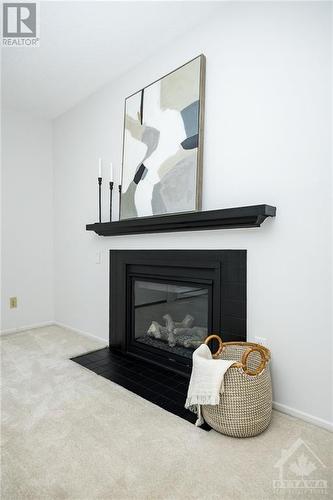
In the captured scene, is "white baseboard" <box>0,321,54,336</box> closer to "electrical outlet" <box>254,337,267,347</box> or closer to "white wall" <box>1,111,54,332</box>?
"white wall" <box>1,111,54,332</box>

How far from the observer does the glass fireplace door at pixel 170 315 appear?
2.30 metres

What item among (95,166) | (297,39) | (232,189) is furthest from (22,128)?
(297,39)

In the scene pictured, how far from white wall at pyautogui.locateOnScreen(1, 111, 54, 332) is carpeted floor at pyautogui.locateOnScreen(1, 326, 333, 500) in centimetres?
164

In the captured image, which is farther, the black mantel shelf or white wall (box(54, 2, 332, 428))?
the black mantel shelf

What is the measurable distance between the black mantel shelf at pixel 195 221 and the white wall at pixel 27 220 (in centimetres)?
129

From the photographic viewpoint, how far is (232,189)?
2002 mm

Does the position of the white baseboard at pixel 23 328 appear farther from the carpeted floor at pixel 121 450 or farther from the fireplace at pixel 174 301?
the carpeted floor at pixel 121 450

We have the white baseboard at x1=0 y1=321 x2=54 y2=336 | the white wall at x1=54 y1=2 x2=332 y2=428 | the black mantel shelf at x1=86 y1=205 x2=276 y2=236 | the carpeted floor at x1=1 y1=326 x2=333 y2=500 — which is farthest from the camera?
the white baseboard at x1=0 y1=321 x2=54 y2=336

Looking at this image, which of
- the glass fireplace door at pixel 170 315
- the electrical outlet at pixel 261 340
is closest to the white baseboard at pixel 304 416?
the electrical outlet at pixel 261 340
